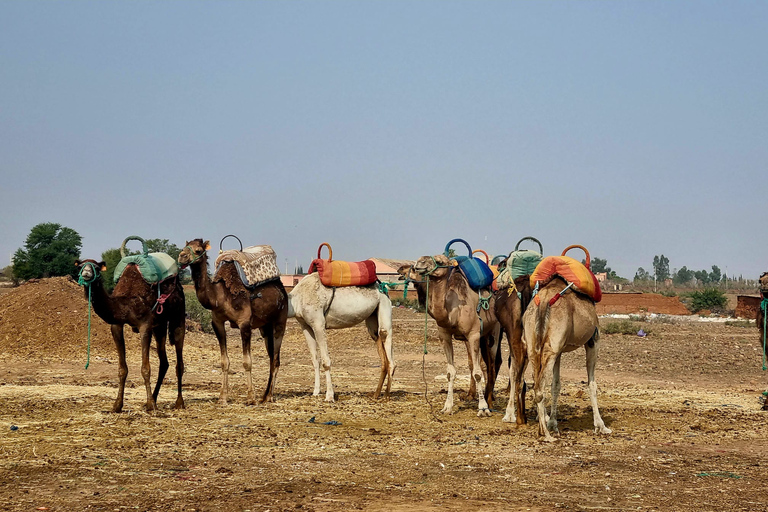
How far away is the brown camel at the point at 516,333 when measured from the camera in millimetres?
11977

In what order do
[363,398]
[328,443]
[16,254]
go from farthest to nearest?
1. [16,254]
2. [363,398]
3. [328,443]

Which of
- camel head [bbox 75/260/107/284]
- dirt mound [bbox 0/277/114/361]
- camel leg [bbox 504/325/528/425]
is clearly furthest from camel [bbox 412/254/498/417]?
dirt mound [bbox 0/277/114/361]

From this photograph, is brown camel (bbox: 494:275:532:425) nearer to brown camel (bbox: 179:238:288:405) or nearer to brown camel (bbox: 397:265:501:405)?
brown camel (bbox: 397:265:501:405)

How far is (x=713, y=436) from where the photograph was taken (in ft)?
37.1

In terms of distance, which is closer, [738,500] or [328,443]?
[738,500]

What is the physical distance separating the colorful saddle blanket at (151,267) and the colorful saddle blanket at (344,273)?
304cm

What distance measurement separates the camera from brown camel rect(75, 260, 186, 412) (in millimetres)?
12211

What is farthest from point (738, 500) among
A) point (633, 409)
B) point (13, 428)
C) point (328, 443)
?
point (13, 428)

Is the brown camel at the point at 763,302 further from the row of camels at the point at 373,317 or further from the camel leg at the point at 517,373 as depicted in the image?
the camel leg at the point at 517,373

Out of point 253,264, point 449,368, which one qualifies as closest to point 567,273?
point 449,368

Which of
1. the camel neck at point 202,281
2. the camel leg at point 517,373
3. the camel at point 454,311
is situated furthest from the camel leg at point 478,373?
the camel neck at point 202,281

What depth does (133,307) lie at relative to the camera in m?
12.5

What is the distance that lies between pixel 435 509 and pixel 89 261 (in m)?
7.40

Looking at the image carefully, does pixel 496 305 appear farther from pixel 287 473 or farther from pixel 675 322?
pixel 675 322
